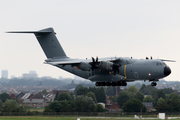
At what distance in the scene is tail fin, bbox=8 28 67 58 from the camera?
42125 millimetres

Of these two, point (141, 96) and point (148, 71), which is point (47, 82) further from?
point (148, 71)

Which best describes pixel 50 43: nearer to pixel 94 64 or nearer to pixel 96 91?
pixel 94 64

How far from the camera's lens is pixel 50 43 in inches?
1661

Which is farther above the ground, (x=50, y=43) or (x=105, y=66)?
(x=50, y=43)

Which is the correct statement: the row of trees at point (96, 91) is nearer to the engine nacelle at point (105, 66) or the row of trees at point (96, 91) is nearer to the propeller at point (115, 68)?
the propeller at point (115, 68)

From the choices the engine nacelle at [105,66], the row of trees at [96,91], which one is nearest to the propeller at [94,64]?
the engine nacelle at [105,66]

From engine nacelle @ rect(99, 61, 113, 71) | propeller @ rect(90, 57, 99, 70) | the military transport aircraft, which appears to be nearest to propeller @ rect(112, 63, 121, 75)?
the military transport aircraft

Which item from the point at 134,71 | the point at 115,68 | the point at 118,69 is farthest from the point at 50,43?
the point at 134,71

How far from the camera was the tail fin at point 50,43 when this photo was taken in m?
42.1

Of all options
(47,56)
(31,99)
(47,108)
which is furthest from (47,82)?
(47,56)

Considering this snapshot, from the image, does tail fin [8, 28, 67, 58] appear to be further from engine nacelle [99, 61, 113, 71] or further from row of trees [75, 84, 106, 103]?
row of trees [75, 84, 106, 103]

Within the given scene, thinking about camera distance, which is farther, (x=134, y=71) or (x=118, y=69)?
(x=118, y=69)

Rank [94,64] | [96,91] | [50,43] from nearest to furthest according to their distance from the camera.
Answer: [94,64], [50,43], [96,91]

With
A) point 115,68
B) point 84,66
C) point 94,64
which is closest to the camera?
point 94,64
